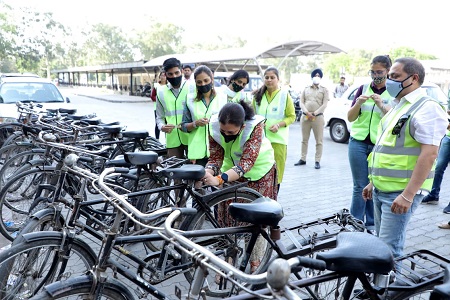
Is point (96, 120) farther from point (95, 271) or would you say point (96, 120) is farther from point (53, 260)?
point (95, 271)

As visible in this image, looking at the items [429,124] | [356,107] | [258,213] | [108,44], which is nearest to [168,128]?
[356,107]

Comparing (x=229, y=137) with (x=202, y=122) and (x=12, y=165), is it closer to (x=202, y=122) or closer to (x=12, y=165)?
(x=202, y=122)

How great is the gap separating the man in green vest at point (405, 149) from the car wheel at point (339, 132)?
792cm

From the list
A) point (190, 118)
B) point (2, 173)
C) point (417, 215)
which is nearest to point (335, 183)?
point (417, 215)

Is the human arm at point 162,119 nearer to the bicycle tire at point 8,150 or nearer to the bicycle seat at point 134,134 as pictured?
the bicycle seat at point 134,134

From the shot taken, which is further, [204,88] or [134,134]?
[134,134]

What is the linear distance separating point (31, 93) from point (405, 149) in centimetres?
777

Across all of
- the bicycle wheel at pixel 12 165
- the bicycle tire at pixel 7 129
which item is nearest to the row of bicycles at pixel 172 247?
the bicycle wheel at pixel 12 165

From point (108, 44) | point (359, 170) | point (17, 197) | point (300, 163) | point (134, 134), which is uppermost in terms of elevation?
point (108, 44)

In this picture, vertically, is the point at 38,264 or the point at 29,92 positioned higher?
the point at 29,92

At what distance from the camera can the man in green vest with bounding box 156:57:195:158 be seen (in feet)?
14.4

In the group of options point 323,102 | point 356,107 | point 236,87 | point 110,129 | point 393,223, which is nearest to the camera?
point 393,223

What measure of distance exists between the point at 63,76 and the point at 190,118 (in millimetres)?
63651

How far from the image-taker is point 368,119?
→ 155 inches
